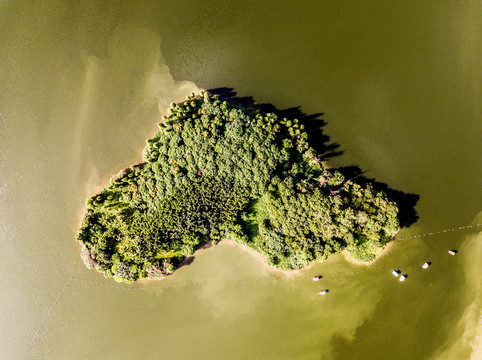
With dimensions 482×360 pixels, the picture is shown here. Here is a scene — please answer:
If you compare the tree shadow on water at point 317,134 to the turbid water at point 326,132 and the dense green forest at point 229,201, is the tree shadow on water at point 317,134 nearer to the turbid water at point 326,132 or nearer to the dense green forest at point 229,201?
the turbid water at point 326,132

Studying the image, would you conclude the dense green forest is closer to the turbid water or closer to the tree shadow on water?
the tree shadow on water

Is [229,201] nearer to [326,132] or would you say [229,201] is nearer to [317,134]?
[317,134]

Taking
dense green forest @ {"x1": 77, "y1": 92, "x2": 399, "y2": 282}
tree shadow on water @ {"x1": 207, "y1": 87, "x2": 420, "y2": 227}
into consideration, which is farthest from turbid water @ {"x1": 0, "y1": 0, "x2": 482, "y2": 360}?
dense green forest @ {"x1": 77, "y1": 92, "x2": 399, "y2": 282}

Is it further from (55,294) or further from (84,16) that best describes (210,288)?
(84,16)

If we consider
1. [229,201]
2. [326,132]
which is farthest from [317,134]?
[229,201]

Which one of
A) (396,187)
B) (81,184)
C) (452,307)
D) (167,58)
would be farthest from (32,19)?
(452,307)

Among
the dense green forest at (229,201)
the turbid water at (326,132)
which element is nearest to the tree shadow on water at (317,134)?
the turbid water at (326,132)
